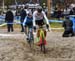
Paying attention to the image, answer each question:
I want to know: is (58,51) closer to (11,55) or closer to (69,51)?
(69,51)

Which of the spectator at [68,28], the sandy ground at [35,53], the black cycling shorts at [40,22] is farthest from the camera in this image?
the spectator at [68,28]

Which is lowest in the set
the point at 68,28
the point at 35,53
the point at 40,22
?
the point at 68,28

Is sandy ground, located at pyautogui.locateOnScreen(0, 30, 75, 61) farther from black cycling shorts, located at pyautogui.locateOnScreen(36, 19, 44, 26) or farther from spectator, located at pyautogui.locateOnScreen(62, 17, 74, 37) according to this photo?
spectator, located at pyautogui.locateOnScreen(62, 17, 74, 37)

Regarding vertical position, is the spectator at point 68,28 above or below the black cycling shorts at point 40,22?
below

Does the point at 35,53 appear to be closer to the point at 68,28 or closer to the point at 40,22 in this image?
the point at 40,22

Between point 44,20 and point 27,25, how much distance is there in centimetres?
135

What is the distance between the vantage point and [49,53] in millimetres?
12914

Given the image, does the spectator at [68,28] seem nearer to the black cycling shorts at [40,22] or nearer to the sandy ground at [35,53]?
the sandy ground at [35,53]

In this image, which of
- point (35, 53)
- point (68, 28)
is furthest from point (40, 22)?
point (68, 28)

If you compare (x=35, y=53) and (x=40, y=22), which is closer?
(x=35, y=53)

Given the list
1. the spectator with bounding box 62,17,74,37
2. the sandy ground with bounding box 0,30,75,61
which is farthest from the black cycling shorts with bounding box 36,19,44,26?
the spectator with bounding box 62,17,74,37

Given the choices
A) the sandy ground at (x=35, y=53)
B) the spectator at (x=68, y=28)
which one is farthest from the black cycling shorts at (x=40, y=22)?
the spectator at (x=68, y=28)

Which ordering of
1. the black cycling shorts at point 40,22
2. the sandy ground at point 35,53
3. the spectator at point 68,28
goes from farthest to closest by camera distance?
the spectator at point 68,28
the black cycling shorts at point 40,22
the sandy ground at point 35,53

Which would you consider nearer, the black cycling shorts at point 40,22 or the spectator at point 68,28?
the black cycling shorts at point 40,22
